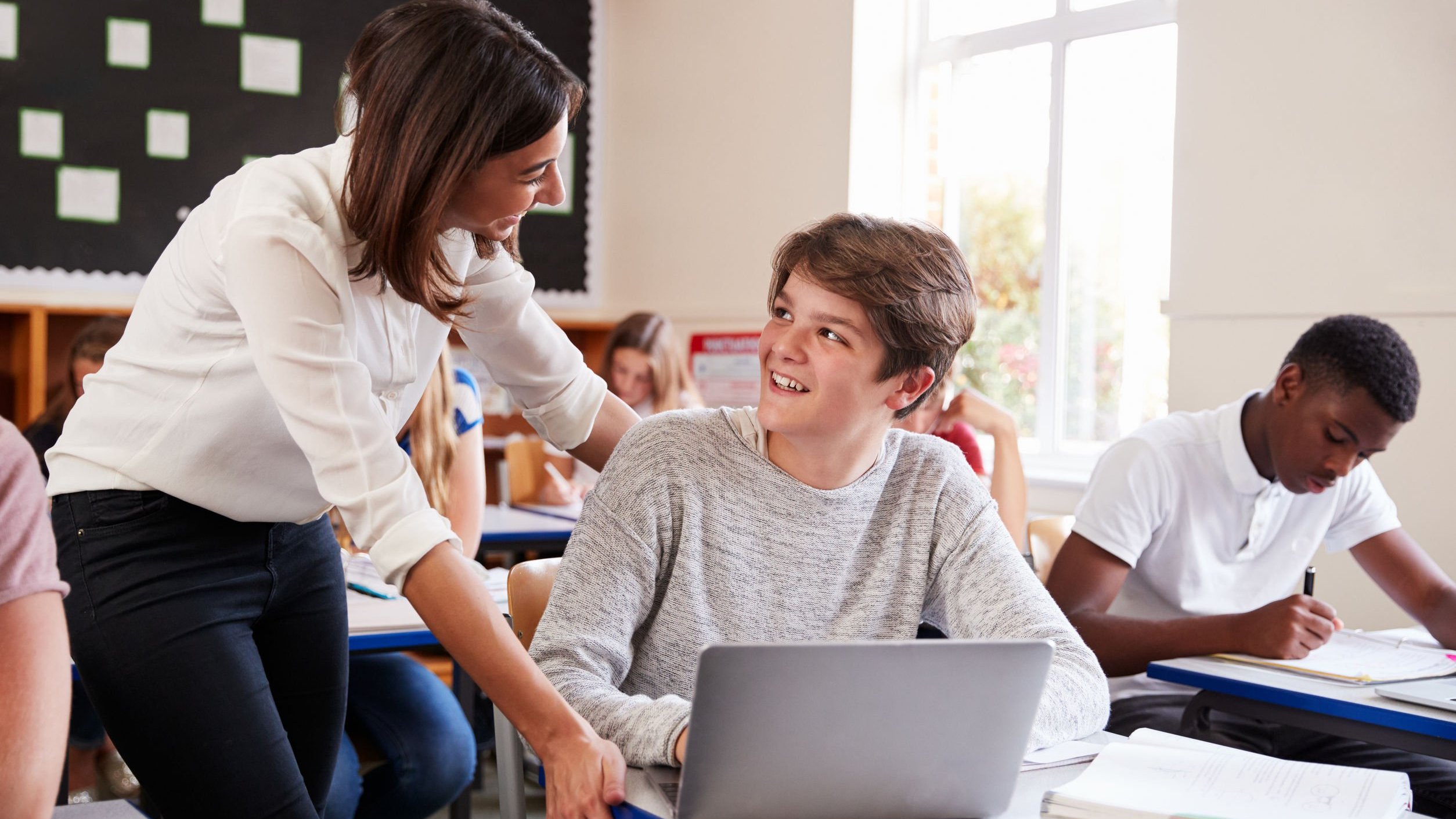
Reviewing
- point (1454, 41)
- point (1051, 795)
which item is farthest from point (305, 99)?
point (1051, 795)

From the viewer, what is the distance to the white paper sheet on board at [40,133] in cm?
434

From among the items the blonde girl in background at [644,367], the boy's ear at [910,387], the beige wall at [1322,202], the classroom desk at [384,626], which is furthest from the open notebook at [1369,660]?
the blonde girl in background at [644,367]

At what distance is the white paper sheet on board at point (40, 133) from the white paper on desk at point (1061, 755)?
4328 millimetres

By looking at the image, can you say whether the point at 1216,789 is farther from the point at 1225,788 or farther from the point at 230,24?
the point at 230,24

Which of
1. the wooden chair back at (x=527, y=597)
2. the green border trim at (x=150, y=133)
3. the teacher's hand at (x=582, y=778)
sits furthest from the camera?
the green border trim at (x=150, y=133)

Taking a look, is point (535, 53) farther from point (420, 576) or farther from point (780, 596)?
point (780, 596)

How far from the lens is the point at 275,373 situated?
1.10m

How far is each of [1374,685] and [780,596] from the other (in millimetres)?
909

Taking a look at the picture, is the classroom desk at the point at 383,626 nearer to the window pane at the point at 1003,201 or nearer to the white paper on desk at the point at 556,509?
the white paper on desk at the point at 556,509

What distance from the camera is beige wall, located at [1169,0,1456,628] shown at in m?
2.86

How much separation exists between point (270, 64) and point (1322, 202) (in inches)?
148

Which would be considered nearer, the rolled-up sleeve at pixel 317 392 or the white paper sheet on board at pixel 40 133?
the rolled-up sleeve at pixel 317 392

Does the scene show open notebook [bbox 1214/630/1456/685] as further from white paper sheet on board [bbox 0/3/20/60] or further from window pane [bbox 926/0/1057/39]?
white paper sheet on board [bbox 0/3/20/60]

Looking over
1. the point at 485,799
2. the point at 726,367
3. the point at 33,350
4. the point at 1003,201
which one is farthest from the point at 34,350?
the point at 1003,201
